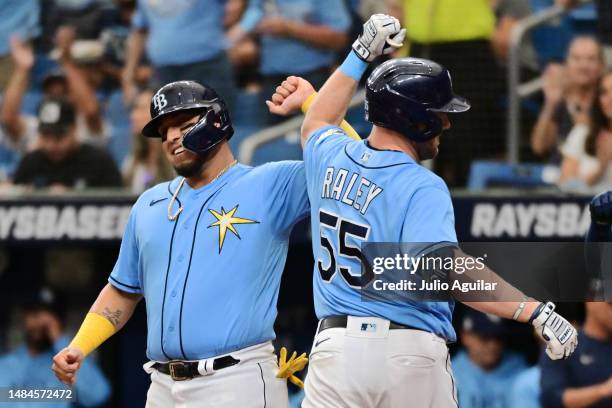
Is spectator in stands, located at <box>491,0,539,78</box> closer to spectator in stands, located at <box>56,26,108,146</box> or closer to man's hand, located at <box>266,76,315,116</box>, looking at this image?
spectator in stands, located at <box>56,26,108,146</box>

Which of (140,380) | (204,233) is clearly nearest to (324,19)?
(140,380)

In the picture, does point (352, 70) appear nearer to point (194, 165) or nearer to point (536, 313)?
point (194, 165)

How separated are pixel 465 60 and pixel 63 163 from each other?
8.33ft

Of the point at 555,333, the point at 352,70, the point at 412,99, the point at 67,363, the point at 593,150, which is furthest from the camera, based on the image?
the point at 593,150

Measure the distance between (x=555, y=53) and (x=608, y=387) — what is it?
6.61ft

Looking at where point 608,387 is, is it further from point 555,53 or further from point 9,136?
point 9,136

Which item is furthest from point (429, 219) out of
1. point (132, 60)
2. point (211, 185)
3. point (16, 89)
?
point (16, 89)

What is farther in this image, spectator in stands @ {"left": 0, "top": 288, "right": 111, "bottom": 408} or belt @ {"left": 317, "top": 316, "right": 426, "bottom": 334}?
spectator in stands @ {"left": 0, "top": 288, "right": 111, "bottom": 408}

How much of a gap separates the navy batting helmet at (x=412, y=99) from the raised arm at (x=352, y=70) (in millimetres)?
135

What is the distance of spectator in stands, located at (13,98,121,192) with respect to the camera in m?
7.16

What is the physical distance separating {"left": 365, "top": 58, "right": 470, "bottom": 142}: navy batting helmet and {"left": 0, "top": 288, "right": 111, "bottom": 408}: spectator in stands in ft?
13.8

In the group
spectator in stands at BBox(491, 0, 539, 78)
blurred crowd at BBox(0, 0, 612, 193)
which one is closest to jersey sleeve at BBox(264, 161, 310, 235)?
blurred crowd at BBox(0, 0, 612, 193)

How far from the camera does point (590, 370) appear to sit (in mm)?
6617

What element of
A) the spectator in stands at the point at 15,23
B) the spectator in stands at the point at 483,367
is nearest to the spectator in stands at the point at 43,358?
the spectator in stands at the point at 15,23
